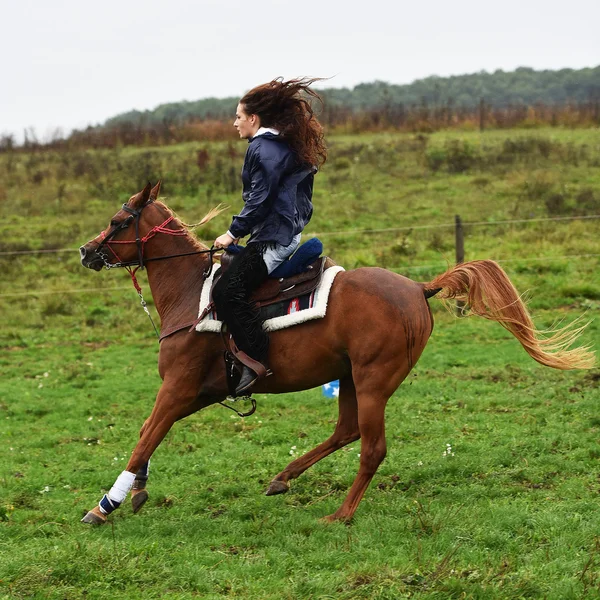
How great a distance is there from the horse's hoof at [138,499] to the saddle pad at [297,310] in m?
1.36

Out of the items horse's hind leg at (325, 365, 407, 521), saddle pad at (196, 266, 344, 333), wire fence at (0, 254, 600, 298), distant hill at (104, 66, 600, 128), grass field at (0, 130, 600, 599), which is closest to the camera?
grass field at (0, 130, 600, 599)

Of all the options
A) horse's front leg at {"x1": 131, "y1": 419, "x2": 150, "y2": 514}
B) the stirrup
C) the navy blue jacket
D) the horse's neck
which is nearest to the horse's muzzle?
the horse's neck

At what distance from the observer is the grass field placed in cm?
504

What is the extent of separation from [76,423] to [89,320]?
5.77 metres

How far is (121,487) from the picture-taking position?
633 cm

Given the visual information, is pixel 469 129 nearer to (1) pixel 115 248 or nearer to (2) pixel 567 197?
(2) pixel 567 197

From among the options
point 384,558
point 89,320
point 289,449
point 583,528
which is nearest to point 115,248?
point 289,449

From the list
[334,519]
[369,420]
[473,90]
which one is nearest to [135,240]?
[369,420]

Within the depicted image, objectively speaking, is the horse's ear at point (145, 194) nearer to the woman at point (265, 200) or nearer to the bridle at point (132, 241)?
the bridle at point (132, 241)

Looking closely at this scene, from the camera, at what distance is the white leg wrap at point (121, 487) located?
20.7 feet

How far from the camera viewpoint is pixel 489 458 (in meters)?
7.47

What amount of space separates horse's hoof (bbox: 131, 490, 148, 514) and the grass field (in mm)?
121

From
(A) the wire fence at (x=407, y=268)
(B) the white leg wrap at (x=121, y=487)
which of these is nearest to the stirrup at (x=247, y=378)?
(B) the white leg wrap at (x=121, y=487)

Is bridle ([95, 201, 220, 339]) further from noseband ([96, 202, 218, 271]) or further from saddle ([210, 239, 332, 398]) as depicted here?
saddle ([210, 239, 332, 398])
